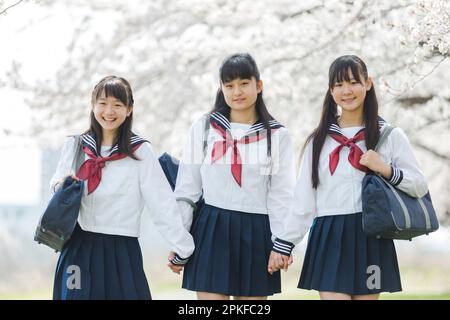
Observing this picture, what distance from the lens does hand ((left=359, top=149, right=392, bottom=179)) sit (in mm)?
2646

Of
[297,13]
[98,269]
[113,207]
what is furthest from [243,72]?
[297,13]

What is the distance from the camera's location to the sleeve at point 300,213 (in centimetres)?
275

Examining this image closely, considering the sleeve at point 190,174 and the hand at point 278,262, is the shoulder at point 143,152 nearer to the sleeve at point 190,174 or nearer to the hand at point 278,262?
the sleeve at point 190,174

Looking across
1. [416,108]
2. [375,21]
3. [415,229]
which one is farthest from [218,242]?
[416,108]

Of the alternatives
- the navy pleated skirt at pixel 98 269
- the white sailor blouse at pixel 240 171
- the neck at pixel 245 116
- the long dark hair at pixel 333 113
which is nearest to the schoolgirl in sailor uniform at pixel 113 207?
the navy pleated skirt at pixel 98 269

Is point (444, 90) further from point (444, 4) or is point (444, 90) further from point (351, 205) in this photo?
point (351, 205)

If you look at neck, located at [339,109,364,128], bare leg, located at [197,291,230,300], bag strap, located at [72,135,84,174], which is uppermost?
neck, located at [339,109,364,128]

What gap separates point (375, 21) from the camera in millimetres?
5453

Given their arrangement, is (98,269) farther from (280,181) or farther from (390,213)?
(390,213)

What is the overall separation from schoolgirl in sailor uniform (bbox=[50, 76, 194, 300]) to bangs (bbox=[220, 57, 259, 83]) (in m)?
0.40

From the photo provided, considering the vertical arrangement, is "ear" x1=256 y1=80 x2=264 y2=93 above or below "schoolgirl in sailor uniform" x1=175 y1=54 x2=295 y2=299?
above

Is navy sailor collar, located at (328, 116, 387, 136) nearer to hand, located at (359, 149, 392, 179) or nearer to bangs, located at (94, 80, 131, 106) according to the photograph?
hand, located at (359, 149, 392, 179)

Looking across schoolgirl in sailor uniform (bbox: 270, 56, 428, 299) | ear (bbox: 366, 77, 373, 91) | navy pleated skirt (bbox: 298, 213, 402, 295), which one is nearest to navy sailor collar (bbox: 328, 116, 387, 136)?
schoolgirl in sailor uniform (bbox: 270, 56, 428, 299)

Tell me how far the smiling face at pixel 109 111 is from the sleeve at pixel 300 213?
0.75 metres
